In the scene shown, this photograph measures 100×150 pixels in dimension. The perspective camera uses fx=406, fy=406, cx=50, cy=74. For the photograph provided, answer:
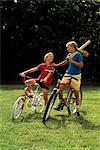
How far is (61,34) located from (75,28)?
3.19ft

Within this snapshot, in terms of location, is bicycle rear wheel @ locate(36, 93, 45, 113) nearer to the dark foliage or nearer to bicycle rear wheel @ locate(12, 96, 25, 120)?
bicycle rear wheel @ locate(12, 96, 25, 120)

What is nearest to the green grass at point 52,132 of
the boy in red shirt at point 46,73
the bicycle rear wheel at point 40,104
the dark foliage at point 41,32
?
the bicycle rear wheel at point 40,104

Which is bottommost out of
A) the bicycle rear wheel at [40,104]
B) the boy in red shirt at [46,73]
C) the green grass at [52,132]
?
the green grass at [52,132]

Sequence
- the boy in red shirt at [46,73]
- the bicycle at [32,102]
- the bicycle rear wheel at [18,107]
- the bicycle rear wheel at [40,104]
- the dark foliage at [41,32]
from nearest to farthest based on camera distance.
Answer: the bicycle rear wheel at [18,107] < the bicycle at [32,102] < the boy in red shirt at [46,73] < the bicycle rear wheel at [40,104] < the dark foliage at [41,32]

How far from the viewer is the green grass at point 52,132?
20.5ft

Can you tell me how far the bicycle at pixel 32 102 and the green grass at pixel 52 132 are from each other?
165 millimetres

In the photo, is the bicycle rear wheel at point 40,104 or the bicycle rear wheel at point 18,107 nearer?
the bicycle rear wheel at point 18,107

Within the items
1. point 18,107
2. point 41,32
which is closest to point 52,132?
point 18,107

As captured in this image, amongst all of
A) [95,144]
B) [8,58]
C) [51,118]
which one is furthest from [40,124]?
[8,58]

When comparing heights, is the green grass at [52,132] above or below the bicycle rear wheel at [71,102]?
below

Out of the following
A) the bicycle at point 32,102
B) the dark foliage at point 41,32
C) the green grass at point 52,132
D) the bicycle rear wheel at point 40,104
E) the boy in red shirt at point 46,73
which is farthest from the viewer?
the dark foliage at point 41,32

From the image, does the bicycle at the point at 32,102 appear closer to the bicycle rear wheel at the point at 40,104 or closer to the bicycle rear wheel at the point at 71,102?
the bicycle rear wheel at the point at 40,104

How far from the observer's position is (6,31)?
2456 cm

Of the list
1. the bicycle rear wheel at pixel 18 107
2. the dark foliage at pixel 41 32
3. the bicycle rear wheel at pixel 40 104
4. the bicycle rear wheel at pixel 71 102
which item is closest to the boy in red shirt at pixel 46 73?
the bicycle rear wheel at pixel 40 104
